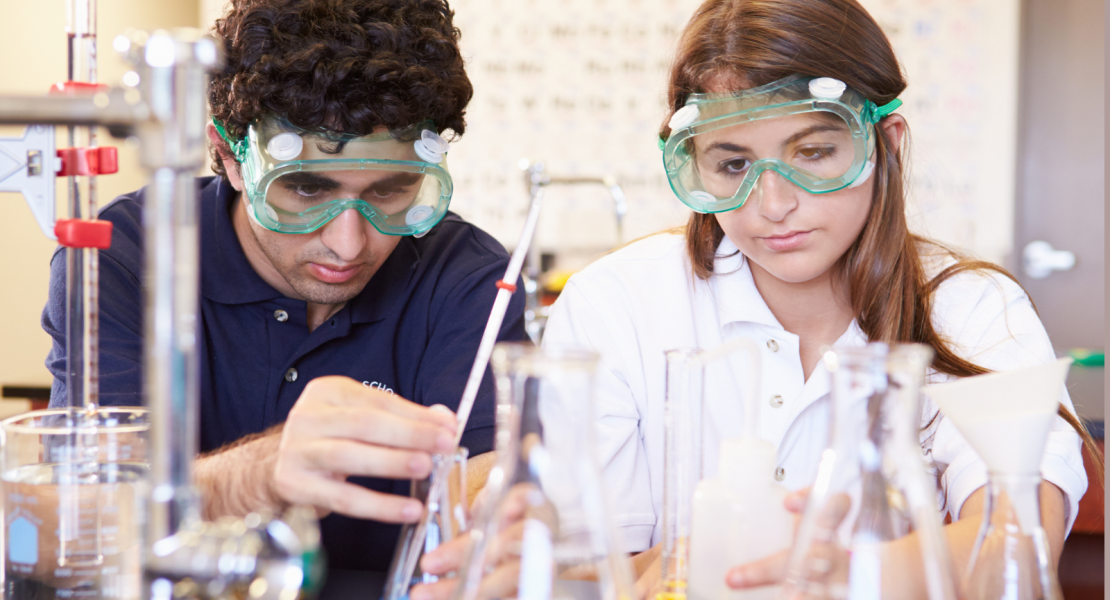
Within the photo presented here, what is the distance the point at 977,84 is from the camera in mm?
A: 3574

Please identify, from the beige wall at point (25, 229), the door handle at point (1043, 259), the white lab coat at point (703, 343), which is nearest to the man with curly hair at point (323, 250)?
the white lab coat at point (703, 343)

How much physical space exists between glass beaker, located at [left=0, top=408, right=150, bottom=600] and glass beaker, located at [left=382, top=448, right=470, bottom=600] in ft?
0.69

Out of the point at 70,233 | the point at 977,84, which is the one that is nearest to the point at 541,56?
the point at 977,84

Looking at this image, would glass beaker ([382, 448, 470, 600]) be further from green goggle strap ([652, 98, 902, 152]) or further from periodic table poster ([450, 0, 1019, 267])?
periodic table poster ([450, 0, 1019, 267])

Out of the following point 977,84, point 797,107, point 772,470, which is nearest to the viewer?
point 772,470

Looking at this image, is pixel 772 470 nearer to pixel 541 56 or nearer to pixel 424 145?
pixel 424 145

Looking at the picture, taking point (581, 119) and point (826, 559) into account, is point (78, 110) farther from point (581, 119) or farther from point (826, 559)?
point (581, 119)

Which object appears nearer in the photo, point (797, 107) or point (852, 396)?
point (852, 396)

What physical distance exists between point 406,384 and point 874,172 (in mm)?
Answer: 856

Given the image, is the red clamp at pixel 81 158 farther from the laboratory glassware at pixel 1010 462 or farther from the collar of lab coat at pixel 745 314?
the collar of lab coat at pixel 745 314

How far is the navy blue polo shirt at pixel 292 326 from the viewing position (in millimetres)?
1432

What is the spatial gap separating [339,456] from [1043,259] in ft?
11.8

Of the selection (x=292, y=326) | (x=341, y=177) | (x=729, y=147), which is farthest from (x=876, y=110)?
(x=292, y=326)

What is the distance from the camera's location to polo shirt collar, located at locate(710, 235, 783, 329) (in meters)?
1.42
